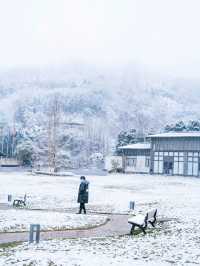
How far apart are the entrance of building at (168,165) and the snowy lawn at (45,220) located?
52876 millimetres

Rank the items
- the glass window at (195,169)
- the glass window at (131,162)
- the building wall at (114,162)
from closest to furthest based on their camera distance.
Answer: the glass window at (195,169) → the building wall at (114,162) → the glass window at (131,162)

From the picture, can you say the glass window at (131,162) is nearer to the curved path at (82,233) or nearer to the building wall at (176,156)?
the building wall at (176,156)

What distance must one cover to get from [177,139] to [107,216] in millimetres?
52695

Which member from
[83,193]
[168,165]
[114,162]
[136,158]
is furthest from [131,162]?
[83,193]

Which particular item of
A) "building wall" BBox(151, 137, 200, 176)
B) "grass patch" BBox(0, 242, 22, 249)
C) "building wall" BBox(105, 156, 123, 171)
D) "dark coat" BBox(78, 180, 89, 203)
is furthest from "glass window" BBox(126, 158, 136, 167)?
"grass patch" BBox(0, 242, 22, 249)

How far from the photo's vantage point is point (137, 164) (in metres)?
77.6

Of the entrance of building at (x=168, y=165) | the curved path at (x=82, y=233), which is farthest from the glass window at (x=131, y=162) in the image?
the curved path at (x=82, y=233)

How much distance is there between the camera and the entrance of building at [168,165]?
71250 mm

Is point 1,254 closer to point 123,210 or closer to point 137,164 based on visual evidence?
point 123,210

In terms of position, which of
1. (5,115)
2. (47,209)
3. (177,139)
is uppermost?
(5,115)

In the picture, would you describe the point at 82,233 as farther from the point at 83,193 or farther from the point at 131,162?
the point at 131,162

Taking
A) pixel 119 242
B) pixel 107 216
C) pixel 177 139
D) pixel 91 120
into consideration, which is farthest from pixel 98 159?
pixel 119 242

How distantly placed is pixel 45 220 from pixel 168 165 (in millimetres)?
55865

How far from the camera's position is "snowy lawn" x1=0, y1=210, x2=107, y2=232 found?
16.1 meters
